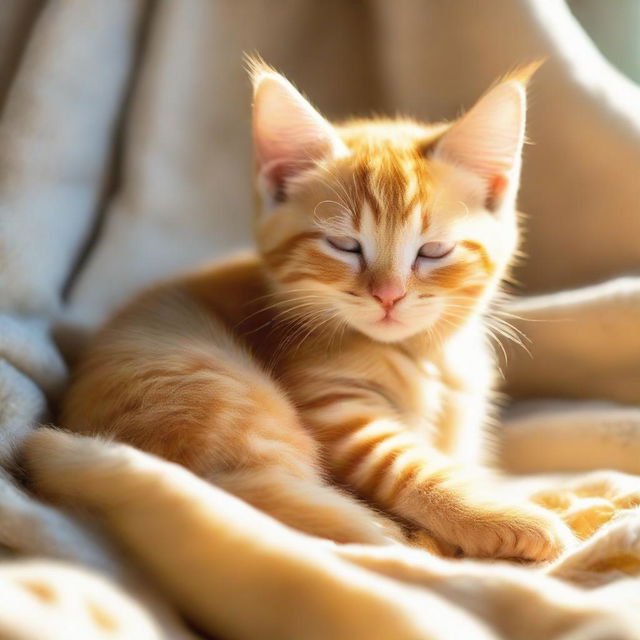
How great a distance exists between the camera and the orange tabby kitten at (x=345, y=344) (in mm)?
889

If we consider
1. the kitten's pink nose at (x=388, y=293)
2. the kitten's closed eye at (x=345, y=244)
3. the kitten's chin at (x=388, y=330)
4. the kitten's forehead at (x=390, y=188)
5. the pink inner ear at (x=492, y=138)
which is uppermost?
the pink inner ear at (x=492, y=138)

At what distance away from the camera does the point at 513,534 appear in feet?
2.88

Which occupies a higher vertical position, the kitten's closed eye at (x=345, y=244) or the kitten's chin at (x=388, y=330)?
the kitten's closed eye at (x=345, y=244)

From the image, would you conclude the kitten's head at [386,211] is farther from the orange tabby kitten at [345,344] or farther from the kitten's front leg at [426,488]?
the kitten's front leg at [426,488]

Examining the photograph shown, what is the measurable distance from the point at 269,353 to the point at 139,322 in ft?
0.61

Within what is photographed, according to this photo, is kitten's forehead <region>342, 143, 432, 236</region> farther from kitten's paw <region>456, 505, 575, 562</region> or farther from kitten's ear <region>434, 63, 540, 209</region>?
kitten's paw <region>456, 505, 575, 562</region>

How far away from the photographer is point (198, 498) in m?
0.71

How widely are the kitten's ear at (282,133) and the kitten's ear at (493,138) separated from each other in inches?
6.3

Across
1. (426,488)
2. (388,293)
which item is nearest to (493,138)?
(388,293)

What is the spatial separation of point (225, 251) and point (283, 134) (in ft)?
1.63

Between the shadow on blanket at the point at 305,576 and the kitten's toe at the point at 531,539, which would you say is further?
the kitten's toe at the point at 531,539

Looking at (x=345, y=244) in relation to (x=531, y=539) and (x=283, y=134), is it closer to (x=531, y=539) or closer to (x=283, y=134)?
(x=283, y=134)

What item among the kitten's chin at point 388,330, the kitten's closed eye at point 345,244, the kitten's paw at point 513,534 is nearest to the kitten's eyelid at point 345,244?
the kitten's closed eye at point 345,244

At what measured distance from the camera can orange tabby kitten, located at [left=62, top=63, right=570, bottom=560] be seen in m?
0.89
